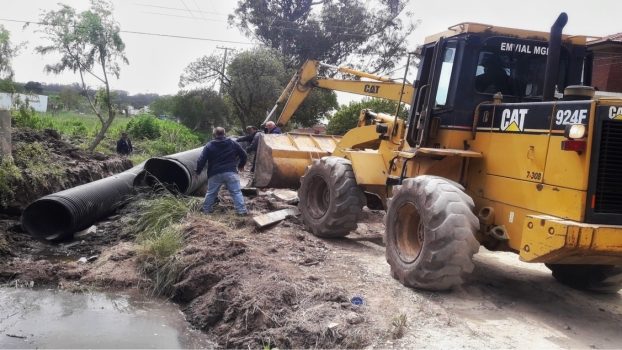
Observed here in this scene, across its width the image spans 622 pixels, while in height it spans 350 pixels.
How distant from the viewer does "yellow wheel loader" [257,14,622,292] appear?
16.1 ft

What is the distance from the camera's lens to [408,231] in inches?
252

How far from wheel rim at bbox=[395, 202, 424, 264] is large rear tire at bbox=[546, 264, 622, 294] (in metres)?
1.91

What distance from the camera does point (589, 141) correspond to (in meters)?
4.87

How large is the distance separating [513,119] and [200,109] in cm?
2808

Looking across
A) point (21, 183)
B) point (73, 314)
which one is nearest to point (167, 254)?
point (73, 314)

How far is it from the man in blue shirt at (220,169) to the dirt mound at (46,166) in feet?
11.0

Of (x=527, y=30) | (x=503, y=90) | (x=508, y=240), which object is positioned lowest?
(x=508, y=240)

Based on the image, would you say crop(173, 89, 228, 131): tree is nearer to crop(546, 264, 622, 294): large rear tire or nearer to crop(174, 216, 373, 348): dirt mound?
crop(174, 216, 373, 348): dirt mound

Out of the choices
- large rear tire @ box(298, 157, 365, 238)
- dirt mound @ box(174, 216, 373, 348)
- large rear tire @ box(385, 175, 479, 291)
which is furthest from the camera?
large rear tire @ box(298, 157, 365, 238)

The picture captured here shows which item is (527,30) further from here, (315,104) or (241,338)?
(315,104)

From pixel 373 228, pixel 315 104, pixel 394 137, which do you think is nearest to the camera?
pixel 394 137

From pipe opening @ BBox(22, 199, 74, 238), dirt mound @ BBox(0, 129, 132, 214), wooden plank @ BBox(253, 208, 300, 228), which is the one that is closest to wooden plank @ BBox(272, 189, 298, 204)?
wooden plank @ BBox(253, 208, 300, 228)

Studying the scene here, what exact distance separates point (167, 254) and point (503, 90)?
4.43 m

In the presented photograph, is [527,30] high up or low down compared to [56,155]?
up
